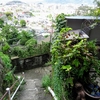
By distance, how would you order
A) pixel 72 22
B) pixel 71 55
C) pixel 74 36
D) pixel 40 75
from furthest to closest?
pixel 40 75, pixel 72 22, pixel 74 36, pixel 71 55

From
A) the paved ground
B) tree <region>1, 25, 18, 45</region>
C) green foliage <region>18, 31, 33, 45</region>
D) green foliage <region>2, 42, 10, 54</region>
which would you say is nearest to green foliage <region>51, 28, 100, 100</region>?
the paved ground

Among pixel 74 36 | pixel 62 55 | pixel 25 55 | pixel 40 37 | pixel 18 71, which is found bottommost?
pixel 18 71

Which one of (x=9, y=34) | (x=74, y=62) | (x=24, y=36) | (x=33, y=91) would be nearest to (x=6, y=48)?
(x=24, y=36)

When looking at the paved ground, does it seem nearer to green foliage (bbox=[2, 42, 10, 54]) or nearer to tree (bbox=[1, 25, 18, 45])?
green foliage (bbox=[2, 42, 10, 54])

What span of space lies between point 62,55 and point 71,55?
9.8 inches

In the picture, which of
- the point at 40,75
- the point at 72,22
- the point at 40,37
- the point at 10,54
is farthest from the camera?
the point at 40,37

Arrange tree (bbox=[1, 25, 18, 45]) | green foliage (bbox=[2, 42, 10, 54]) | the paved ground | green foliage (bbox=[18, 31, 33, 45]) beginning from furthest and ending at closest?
tree (bbox=[1, 25, 18, 45]), green foliage (bbox=[18, 31, 33, 45]), green foliage (bbox=[2, 42, 10, 54]), the paved ground

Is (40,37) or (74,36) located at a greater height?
(74,36)

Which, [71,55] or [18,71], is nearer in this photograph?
[71,55]

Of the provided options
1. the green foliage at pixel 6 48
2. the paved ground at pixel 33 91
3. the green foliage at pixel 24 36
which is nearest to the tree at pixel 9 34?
the green foliage at pixel 24 36

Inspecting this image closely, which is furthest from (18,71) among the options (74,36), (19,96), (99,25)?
(74,36)

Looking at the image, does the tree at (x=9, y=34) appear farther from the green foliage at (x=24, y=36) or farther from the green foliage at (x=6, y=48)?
the green foliage at (x=6, y=48)

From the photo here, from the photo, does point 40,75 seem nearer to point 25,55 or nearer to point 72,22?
point 25,55

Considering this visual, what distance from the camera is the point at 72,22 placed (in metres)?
5.60
